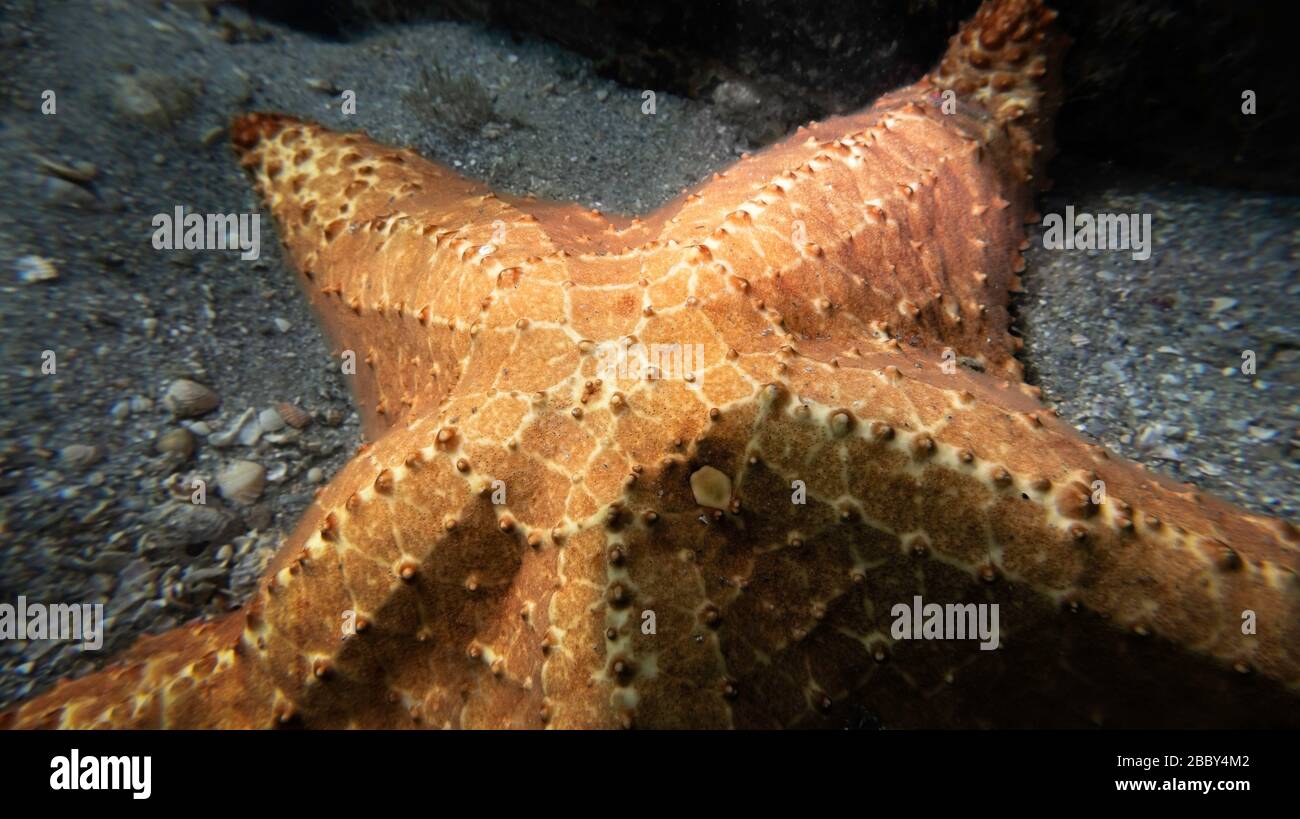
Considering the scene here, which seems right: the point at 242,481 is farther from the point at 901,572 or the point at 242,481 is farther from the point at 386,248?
the point at 901,572

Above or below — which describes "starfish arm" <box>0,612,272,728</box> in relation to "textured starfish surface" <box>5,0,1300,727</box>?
below

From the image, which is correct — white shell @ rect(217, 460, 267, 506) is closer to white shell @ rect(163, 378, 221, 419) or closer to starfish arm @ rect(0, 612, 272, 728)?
white shell @ rect(163, 378, 221, 419)

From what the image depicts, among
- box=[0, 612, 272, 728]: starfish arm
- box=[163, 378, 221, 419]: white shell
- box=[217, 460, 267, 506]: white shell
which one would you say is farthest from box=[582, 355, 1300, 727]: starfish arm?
box=[163, 378, 221, 419]: white shell

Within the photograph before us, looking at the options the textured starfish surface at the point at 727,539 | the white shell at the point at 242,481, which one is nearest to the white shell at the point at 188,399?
the white shell at the point at 242,481

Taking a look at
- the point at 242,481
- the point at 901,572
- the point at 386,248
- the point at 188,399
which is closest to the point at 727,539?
the point at 901,572

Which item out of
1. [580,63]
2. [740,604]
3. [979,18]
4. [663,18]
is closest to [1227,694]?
[740,604]

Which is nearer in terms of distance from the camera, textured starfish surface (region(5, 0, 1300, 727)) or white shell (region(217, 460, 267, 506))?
textured starfish surface (region(5, 0, 1300, 727))

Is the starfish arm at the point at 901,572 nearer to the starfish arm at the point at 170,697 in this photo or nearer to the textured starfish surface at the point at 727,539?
the textured starfish surface at the point at 727,539

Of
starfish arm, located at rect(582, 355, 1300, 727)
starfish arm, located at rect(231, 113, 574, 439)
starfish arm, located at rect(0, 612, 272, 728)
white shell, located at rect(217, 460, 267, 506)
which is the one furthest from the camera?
white shell, located at rect(217, 460, 267, 506)
